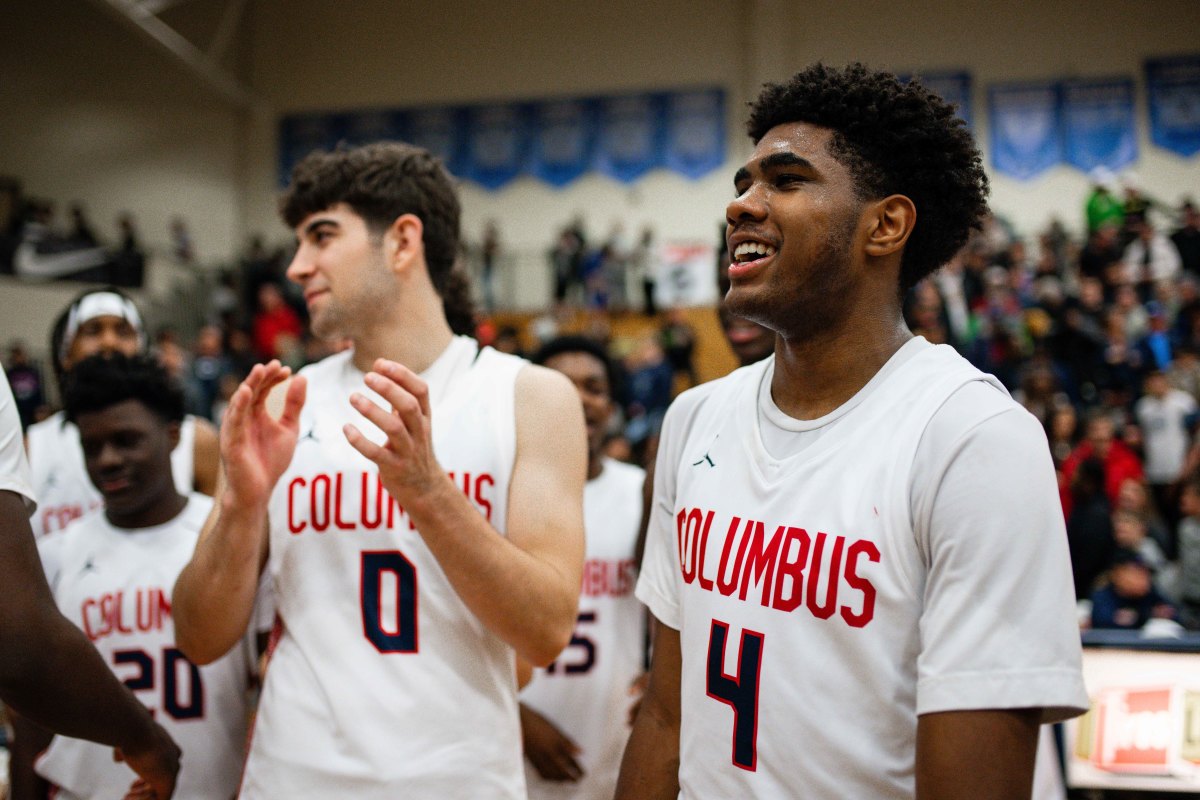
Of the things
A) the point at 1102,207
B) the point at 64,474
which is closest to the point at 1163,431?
the point at 1102,207

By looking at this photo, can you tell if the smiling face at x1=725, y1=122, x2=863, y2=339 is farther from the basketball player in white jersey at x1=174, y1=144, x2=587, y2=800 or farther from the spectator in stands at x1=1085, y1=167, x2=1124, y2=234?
the spectator in stands at x1=1085, y1=167, x2=1124, y2=234

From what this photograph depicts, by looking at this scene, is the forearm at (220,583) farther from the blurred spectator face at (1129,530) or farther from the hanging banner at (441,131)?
the hanging banner at (441,131)

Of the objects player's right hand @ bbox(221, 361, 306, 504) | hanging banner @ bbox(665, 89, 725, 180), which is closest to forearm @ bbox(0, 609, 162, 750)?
player's right hand @ bbox(221, 361, 306, 504)

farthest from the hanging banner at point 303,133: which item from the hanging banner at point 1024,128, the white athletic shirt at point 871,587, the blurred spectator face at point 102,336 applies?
the white athletic shirt at point 871,587

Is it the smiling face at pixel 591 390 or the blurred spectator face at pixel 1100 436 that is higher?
the smiling face at pixel 591 390

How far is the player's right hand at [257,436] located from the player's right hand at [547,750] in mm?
1374

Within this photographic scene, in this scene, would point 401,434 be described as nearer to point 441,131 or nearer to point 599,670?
point 599,670

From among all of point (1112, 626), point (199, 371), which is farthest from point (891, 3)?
point (1112, 626)

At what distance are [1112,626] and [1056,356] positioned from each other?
604cm

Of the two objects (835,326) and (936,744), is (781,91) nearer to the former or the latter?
(835,326)

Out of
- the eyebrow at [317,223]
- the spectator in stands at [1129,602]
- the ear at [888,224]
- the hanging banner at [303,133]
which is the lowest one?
the spectator in stands at [1129,602]

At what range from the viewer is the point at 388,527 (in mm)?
2283

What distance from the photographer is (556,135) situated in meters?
19.0

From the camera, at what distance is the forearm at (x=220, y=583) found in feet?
7.20
